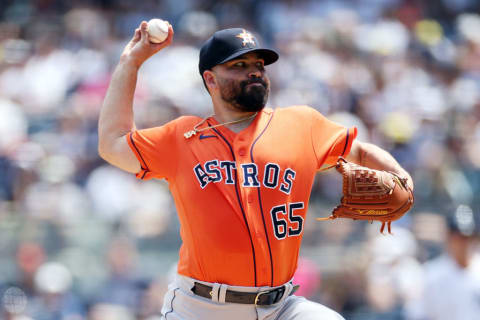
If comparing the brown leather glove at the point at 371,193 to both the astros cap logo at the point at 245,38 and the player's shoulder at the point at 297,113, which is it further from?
the astros cap logo at the point at 245,38

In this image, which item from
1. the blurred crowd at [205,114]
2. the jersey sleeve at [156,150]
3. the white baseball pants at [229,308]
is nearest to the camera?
the white baseball pants at [229,308]

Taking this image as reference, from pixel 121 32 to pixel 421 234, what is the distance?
4.83 metres

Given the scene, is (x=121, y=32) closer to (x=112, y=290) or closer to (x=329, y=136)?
(x=112, y=290)

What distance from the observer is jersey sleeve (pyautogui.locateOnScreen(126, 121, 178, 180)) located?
10.9ft

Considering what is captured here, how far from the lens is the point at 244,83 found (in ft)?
11.0

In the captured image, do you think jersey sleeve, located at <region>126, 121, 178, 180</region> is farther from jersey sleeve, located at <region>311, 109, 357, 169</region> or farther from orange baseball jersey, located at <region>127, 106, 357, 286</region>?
jersey sleeve, located at <region>311, 109, 357, 169</region>

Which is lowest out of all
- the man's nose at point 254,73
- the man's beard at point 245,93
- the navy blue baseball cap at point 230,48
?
the man's beard at point 245,93

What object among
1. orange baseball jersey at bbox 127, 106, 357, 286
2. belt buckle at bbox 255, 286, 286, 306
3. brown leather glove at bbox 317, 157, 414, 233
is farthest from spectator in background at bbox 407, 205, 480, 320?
belt buckle at bbox 255, 286, 286, 306

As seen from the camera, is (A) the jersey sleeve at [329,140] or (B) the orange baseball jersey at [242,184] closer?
(B) the orange baseball jersey at [242,184]

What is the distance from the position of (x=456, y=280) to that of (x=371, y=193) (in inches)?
102

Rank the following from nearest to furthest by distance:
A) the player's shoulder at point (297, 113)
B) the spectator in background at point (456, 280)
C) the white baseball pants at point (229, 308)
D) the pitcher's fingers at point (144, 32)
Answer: the white baseball pants at point (229, 308) < the player's shoulder at point (297, 113) < the pitcher's fingers at point (144, 32) < the spectator in background at point (456, 280)

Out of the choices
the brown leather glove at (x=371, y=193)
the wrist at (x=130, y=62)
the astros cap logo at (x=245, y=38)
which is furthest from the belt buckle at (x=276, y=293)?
the wrist at (x=130, y=62)

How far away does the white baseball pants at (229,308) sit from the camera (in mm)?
3184

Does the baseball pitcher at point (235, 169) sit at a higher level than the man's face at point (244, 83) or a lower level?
lower
